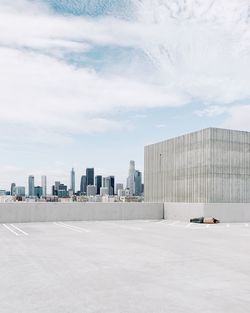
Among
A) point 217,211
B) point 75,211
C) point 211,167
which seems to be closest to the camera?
point 217,211

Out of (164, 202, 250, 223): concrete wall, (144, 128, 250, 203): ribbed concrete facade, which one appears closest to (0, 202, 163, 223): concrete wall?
(164, 202, 250, 223): concrete wall

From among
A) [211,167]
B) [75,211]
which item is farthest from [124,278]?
[211,167]

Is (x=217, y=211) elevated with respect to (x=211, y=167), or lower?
lower

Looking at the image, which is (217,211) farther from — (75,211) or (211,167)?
(75,211)

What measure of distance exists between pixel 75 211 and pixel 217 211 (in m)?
13.1

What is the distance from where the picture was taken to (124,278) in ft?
37.1

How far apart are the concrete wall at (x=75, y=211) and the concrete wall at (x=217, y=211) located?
3.58 meters

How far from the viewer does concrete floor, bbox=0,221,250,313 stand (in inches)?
339

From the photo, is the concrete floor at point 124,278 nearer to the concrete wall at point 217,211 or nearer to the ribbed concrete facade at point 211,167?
the concrete wall at point 217,211

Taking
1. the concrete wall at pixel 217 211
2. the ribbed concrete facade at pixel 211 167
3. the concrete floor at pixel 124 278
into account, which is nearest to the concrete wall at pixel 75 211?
the concrete wall at pixel 217 211

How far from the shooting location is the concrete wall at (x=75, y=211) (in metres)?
36.9

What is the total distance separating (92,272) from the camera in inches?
481

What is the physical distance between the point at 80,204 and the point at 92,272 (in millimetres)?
27185

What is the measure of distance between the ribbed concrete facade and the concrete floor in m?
19.9
